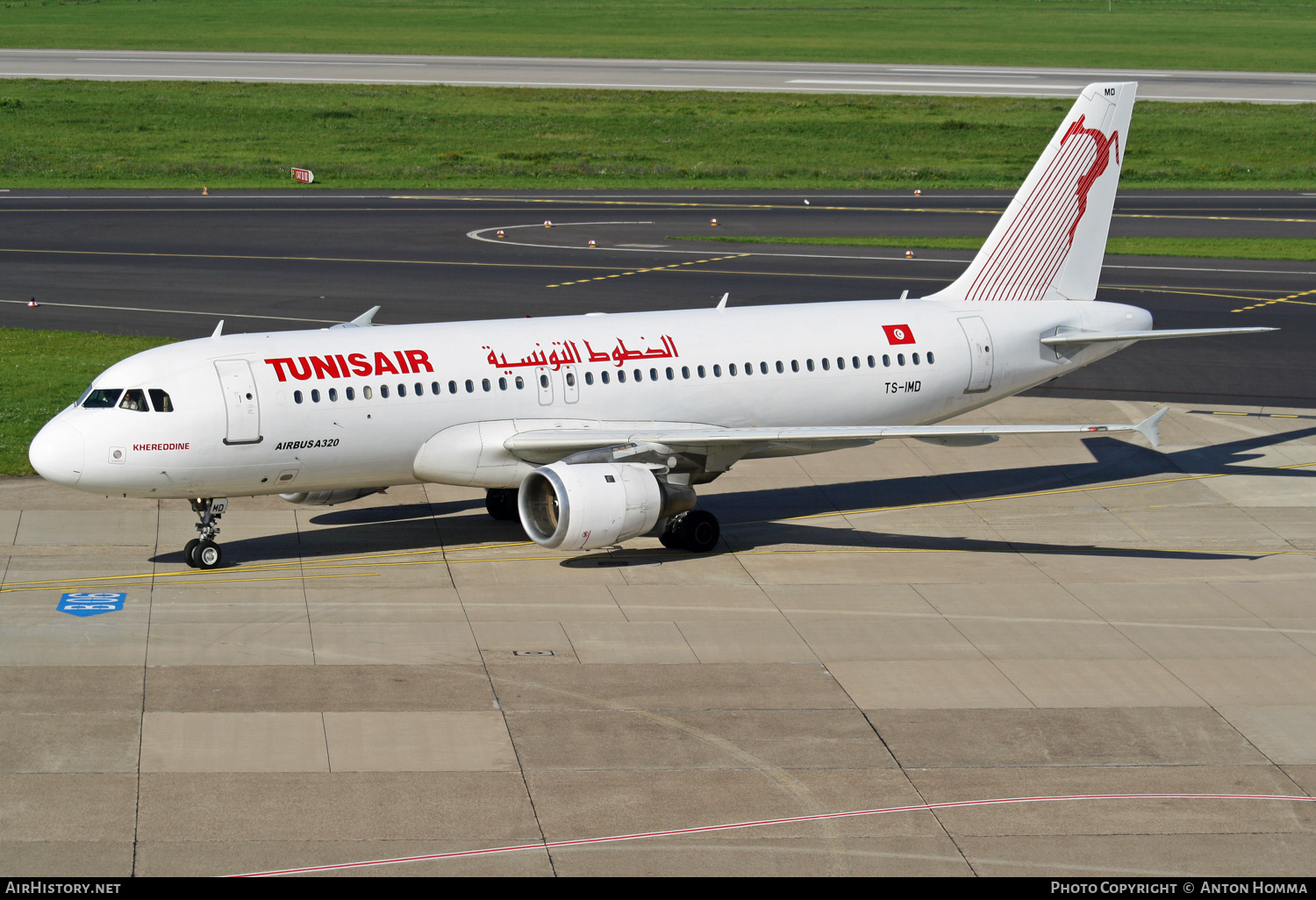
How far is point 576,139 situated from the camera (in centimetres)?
10081

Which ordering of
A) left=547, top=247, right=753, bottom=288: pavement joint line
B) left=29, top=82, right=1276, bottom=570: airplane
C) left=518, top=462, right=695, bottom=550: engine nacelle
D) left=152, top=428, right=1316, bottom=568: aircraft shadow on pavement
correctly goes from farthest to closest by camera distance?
1. left=547, top=247, right=753, bottom=288: pavement joint line
2. left=152, top=428, right=1316, bottom=568: aircraft shadow on pavement
3. left=518, top=462, right=695, bottom=550: engine nacelle
4. left=29, top=82, right=1276, bottom=570: airplane

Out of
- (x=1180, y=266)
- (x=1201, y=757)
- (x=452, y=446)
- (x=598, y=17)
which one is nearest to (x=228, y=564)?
(x=452, y=446)

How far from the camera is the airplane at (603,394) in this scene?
28516 mm

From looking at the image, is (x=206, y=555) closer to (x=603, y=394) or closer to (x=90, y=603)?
(x=90, y=603)

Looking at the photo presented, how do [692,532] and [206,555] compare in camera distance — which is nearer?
[206,555]

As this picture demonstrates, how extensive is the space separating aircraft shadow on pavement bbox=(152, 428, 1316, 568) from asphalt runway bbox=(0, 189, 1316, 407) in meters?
6.14

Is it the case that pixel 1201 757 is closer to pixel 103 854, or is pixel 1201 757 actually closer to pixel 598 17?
pixel 103 854

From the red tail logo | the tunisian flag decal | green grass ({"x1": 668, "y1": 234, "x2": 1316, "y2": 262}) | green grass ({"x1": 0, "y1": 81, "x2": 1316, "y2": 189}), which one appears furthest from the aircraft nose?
green grass ({"x1": 0, "y1": 81, "x2": 1316, "y2": 189})

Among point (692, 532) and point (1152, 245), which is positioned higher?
point (1152, 245)

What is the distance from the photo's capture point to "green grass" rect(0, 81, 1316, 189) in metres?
88.0

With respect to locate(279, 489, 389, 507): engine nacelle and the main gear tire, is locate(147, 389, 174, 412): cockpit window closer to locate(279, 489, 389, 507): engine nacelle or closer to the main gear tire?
locate(279, 489, 389, 507): engine nacelle

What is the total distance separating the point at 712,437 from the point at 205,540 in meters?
9.75

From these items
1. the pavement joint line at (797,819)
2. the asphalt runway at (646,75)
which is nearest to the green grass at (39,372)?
the pavement joint line at (797,819)

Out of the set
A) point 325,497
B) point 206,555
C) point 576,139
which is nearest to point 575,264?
point 325,497
